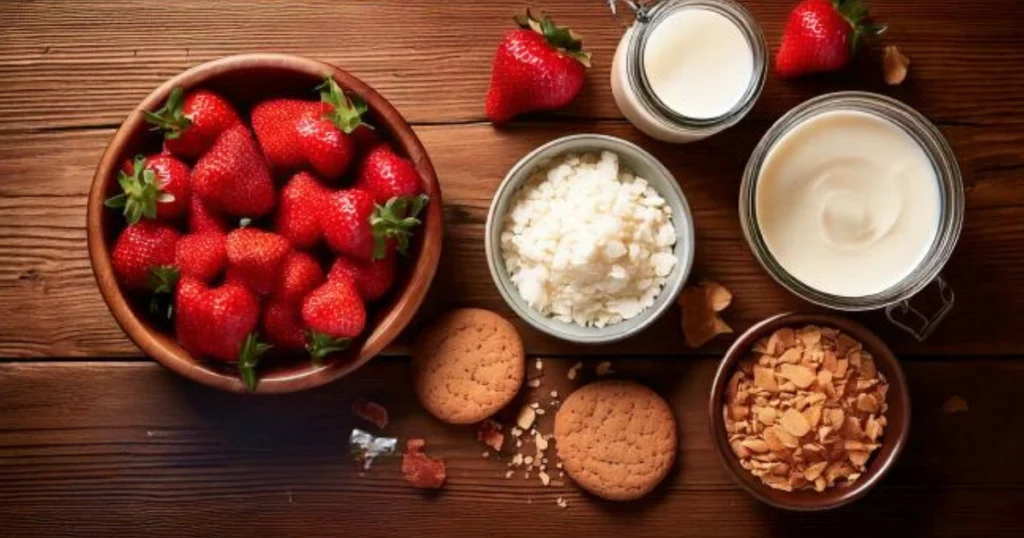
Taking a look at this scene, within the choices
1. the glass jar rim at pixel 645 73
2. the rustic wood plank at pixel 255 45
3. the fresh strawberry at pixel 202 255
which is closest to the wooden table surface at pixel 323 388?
the rustic wood plank at pixel 255 45

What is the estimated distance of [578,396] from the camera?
1301 mm

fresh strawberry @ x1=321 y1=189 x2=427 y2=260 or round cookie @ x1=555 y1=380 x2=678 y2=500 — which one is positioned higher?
fresh strawberry @ x1=321 y1=189 x2=427 y2=260

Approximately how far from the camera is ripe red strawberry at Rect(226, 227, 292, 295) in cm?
112

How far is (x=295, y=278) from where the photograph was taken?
1.15 metres

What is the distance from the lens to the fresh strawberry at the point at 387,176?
3.76ft

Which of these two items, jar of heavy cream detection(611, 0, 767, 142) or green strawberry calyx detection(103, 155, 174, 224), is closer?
green strawberry calyx detection(103, 155, 174, 224)

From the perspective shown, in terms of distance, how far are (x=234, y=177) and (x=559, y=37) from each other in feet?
1.31

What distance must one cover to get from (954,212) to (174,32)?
96 centimetres

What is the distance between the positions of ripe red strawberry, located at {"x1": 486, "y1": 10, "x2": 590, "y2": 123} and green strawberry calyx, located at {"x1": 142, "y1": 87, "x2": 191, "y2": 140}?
1.19ft

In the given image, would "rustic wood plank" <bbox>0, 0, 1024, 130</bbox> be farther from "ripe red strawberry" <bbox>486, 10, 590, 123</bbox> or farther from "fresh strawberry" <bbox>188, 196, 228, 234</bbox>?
"fresh strawberry" <bbox>188, 196, 228, 234</bbox>

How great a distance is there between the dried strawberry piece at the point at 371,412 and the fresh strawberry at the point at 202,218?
282 millimetres

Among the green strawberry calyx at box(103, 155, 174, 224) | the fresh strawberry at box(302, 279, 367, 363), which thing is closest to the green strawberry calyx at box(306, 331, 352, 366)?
the fresh strawberry at box(302, 279, 367, 363)

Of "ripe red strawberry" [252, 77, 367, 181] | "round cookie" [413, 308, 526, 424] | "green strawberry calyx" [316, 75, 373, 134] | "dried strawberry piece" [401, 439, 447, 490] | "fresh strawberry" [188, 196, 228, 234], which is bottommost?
"dried strawberry piece" [401, 439, 447, 490]

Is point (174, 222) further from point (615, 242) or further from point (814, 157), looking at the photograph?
point (814, 157)
